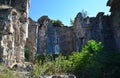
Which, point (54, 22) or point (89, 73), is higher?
point (54, 22)

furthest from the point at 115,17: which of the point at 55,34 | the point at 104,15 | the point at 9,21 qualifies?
the point at 9,21

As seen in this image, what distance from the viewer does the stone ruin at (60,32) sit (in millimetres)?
12008

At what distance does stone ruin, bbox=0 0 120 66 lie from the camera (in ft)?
39.4

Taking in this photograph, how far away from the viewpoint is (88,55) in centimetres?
1159

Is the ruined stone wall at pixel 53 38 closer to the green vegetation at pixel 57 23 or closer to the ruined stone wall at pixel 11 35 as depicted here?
the green vegetation at pixel 57 23

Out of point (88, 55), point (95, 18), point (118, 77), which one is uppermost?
point (95, 18)

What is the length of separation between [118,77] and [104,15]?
733cm

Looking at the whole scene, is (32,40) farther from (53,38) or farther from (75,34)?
(75,34)

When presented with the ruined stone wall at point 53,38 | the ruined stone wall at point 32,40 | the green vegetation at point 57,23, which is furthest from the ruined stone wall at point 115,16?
the ruined stone wall at point 32,40

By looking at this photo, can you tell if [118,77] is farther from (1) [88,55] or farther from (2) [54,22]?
(2) [54,22]

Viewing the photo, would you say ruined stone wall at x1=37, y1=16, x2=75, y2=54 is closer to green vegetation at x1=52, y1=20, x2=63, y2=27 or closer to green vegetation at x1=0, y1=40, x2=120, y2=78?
green vegetation at x1=52, y1=20, x2=63, y2=27

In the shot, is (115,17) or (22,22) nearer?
(22,22)

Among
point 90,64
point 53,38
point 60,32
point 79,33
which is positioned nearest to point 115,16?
point 79,33

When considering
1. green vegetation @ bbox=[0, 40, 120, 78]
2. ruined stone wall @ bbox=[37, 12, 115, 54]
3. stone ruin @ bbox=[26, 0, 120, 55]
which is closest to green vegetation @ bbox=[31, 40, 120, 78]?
green vegetation @ bbox=[0, 40, 120, 78]
